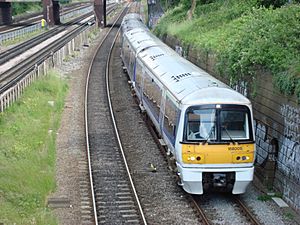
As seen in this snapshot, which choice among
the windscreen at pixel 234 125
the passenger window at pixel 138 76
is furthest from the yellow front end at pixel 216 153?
the passenger window at pixel 138 76

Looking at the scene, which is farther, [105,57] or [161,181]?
[105,57]

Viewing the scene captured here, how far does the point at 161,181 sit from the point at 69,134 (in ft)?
18.9

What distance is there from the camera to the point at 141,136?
18.5 m

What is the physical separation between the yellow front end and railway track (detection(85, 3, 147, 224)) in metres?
1.72

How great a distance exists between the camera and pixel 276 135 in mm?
13430

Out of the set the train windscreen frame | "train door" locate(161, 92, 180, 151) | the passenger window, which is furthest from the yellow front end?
the passenger window

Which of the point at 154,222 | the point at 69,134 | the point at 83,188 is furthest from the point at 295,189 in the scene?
the point at 69,134

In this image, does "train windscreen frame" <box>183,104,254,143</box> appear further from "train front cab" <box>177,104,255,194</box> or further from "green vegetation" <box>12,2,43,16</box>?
"green vegetation" <box>12,2,43,16</box>

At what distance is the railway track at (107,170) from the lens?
1185cm

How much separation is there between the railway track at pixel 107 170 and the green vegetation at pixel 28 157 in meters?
1.19

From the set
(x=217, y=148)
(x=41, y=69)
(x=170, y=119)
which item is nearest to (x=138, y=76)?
(x=170, y=119)

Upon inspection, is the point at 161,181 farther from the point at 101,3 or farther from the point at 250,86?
the point at 101,3

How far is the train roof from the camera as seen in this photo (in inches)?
479

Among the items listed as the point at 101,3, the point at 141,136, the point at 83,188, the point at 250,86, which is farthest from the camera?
the point at 101,3
